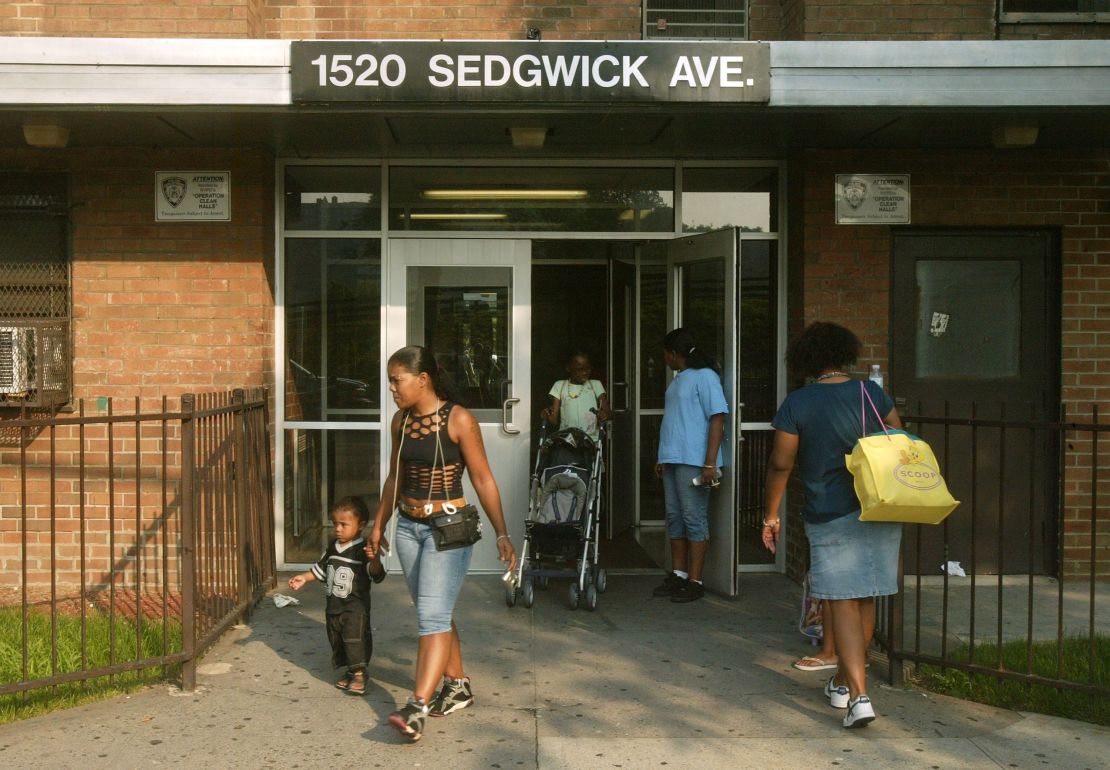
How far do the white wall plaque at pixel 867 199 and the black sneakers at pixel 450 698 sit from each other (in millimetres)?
4266

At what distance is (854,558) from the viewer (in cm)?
486

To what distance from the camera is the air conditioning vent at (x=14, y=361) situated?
22.6ft

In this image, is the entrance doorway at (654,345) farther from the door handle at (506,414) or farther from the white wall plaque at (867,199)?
the door handle at (506,414)

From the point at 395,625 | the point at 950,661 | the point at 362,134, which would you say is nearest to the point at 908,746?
the point at 950,661

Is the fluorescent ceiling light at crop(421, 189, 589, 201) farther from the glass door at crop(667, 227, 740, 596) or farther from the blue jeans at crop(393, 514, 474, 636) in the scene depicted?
the blue jeans at crop(393, 514, 474, 636)

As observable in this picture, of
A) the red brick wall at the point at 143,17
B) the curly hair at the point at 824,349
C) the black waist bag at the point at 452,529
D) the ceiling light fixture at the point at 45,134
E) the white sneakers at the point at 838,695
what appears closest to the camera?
the black waist bag at the point at 452,529

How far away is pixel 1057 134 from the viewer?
696 cm

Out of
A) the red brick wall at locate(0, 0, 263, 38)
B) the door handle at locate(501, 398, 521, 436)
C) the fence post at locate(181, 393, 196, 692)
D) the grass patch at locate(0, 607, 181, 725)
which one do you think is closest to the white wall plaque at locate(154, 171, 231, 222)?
the red brick wall at locate(0, 0, 263, 38)

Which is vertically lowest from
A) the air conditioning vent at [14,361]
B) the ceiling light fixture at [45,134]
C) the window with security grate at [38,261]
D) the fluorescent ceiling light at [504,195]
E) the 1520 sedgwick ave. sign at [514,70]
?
the air conditioning vent at [14,361]

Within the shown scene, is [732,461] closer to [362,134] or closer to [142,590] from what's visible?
[362,134]

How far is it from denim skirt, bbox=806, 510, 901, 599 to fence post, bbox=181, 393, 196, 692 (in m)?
2.95

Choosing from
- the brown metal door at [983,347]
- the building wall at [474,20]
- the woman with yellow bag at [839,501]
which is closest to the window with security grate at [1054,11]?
the building wall at [474,20]

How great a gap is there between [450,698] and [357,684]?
22.9 inches

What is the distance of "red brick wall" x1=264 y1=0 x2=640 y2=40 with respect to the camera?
24.9 ft
